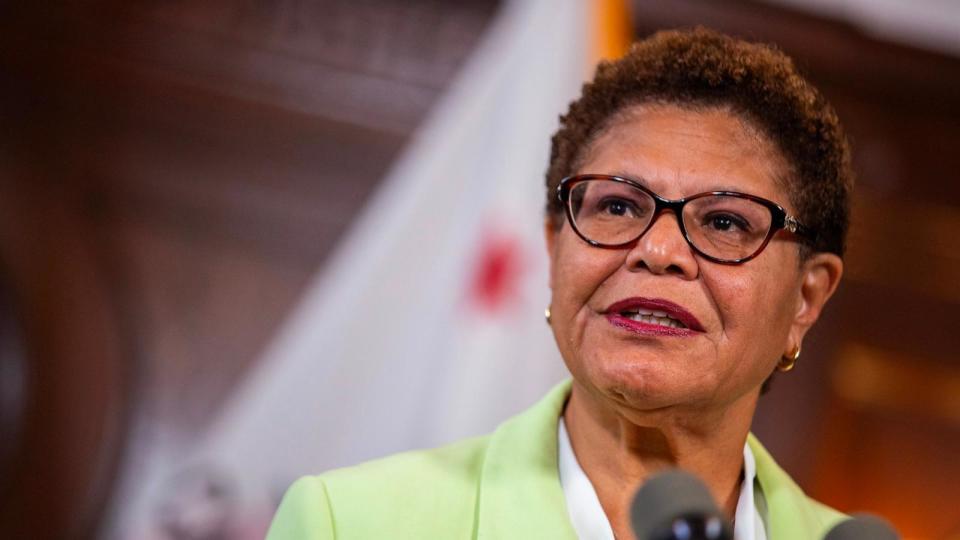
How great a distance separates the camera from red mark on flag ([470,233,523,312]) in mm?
2887

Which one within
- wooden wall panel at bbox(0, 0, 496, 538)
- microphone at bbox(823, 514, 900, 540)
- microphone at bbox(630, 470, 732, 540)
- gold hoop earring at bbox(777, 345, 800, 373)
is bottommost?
microphone at bbox(823, 514, 900, 540)

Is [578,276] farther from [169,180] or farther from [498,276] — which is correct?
[169,180]

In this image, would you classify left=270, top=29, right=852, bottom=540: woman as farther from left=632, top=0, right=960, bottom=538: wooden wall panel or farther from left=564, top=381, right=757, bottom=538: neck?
left=632, top=0, right=960, bottom=538: wooden wall panel

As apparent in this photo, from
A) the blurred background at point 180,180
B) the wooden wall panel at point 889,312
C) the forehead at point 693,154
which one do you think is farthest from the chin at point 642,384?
the wooden wall panel at point 889,312

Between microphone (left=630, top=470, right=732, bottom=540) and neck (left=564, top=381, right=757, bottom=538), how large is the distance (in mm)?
489

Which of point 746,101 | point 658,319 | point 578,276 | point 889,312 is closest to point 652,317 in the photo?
point 658,319

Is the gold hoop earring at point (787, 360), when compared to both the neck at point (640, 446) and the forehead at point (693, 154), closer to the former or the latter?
the neck at point (640, 446)

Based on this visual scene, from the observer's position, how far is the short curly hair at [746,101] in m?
1.63

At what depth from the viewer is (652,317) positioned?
1495 mm

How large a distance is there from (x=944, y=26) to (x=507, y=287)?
75.8 inches

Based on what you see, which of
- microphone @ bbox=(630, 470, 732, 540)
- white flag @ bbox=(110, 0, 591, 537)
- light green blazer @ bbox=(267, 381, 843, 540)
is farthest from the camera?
white flag @ bbox=(110, 0, 591, 537)

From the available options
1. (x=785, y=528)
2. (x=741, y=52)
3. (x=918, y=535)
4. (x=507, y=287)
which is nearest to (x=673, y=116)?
(x=741, y=52)

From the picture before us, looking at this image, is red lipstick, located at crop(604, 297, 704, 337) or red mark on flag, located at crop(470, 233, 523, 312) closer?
red lipstick, located at crop(604, 297, 704, 337)

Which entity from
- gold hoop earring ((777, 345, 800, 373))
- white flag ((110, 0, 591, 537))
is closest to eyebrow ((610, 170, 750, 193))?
gold hoop earring ((777, 345, 800, 373))
